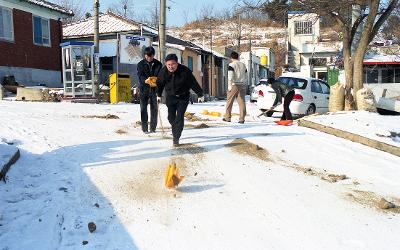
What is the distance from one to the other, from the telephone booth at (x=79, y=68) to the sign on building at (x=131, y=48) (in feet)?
4.28

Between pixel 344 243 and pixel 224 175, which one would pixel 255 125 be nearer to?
pixel 224 175

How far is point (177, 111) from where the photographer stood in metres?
7.92

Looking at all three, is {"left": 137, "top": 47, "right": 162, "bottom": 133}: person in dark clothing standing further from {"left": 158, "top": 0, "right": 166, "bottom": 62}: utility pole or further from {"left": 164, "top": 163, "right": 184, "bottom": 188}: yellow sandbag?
{"left": 158, "top": 0, "right": 166, "bottom": 62}: utility pole

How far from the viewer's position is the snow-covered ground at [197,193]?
4.32 m

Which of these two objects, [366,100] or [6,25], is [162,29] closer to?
[6,25]

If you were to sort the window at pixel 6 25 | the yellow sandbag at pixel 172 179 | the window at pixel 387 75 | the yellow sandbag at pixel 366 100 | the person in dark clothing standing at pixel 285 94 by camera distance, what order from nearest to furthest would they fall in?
the yellow sandbag at pixel 172 179 < the person in dark clothing standing at pixel 285 94 < the yellow sandbag at pixel 366 100 < the window at pixel 6 25 < the window at pixel 387 75

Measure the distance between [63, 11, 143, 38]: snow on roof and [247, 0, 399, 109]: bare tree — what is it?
41.2 feet

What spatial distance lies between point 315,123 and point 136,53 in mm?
11403

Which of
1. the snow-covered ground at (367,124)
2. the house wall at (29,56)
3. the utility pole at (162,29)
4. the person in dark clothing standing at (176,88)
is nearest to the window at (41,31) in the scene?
the house wall at (29,56)

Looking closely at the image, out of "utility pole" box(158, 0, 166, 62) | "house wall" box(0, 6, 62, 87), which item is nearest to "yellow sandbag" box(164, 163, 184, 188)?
"utility pole" box(158, 0, 166, 62)

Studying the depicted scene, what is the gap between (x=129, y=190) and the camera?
5570mm

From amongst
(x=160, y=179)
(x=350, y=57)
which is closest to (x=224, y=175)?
(x=160, y=179)

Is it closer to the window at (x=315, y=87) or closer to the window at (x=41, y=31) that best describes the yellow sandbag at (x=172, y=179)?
the window at (x=315, y=87)

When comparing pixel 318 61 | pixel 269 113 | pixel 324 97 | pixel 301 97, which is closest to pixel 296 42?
pixel 318 61
